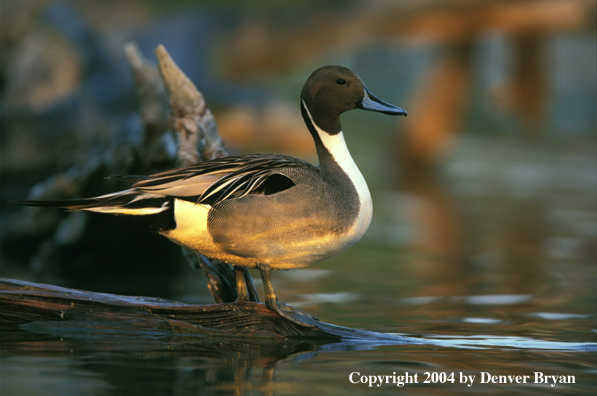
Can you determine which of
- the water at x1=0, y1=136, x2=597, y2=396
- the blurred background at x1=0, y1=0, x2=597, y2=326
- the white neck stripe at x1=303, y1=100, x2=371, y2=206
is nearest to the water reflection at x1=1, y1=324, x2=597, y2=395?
the water at x1=0, y1=136, x2=597, y2=396

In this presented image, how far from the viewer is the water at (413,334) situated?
298 cm

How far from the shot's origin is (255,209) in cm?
351

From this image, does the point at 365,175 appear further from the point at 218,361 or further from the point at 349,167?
the point at 218,361

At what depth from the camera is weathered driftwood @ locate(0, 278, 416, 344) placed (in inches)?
141

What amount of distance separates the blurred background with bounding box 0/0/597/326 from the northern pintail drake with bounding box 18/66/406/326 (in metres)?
0.93

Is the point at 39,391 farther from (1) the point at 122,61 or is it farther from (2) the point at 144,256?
(1) the point at 122,61

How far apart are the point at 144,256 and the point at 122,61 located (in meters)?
5.61

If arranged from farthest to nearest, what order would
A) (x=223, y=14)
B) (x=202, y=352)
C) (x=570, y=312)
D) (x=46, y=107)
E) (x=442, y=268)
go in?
1. (x=223, y=14)
2. (x=46, y=107)
3. (x=442, y=268)
4. (x=570, y=312)
5. (x=202, y=352)

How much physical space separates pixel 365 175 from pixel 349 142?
5372mm

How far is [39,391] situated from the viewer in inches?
110

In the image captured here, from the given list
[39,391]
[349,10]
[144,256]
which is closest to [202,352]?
[39,391]

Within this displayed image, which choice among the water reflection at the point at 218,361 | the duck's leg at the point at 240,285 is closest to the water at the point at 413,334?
the water reflection at the point at 218,361

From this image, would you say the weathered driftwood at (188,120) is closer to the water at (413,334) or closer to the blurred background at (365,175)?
the blurred background at (365,175)

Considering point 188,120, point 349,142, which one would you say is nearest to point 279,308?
point 188,120
